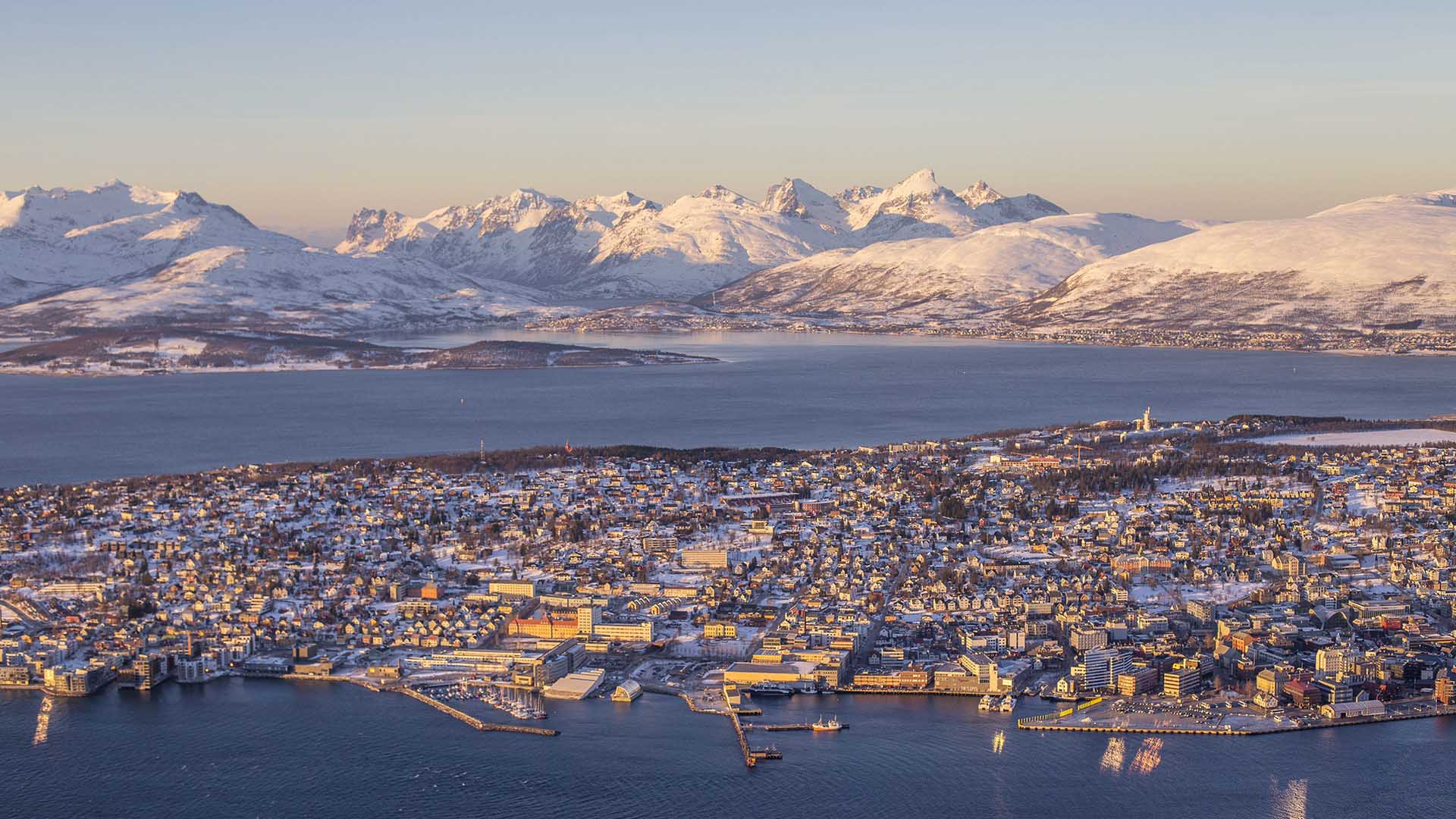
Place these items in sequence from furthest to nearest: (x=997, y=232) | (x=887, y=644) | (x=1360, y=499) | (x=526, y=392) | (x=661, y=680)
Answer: (x=997, y=232), (x=526, y=392), (x=1360, y=499), (x=887, y=644), (x=661, y=680)

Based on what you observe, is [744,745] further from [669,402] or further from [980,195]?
[980,195]

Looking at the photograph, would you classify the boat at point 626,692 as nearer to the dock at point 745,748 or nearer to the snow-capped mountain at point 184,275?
the dock at point 745,748

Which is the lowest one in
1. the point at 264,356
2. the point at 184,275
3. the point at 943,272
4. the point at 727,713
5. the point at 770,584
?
the point at 727,713

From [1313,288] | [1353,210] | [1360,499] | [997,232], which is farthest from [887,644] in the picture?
[997,232]

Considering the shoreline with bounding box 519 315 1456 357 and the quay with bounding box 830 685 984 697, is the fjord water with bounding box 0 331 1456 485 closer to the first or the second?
the shoreline with bounding box 519 315 1456 357

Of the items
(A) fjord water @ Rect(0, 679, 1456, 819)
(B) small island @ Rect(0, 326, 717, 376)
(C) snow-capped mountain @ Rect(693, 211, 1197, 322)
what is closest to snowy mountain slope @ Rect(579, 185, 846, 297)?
(C) snow-capped mountain @ Rect(693, 211, 1197, 322)

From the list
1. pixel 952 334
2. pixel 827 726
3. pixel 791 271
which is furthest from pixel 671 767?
pixel 791 271

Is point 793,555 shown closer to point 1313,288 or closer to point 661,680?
point 661,680
